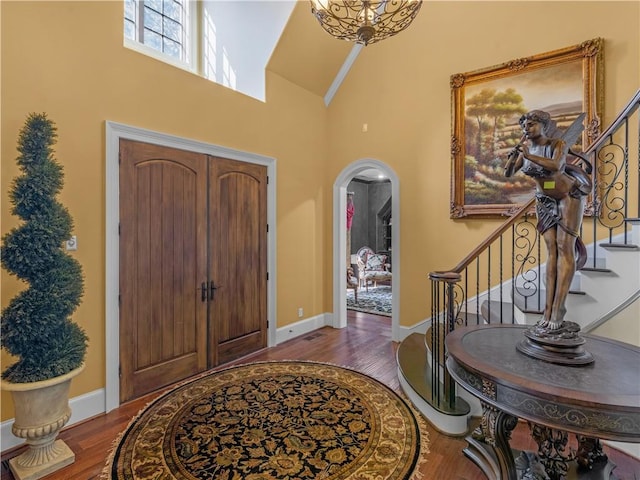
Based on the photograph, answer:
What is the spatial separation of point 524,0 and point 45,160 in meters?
5.07

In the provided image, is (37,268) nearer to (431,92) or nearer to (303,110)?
(303,110)

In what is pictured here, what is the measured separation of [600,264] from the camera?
9.69 feet

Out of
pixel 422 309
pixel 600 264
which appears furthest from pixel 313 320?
pixel 600 264

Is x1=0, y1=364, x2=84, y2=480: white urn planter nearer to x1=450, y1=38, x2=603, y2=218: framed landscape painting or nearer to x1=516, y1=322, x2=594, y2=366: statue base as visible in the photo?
x1=516, y1=322, x2=594, y2=366: statue base

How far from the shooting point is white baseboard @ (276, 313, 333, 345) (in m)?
4.64

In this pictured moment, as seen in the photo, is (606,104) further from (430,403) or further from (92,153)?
(92,153)

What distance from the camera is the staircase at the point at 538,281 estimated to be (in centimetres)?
231

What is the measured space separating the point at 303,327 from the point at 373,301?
8.65ft

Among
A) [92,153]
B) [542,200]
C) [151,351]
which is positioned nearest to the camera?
[542,200]

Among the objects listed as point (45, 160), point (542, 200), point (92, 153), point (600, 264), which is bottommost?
point (600, 264)

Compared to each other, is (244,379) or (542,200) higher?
(542,200)

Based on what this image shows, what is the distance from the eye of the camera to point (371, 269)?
8953mm

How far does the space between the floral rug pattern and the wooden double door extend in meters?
2.70

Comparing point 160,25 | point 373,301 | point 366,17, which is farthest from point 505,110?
point 373,301
